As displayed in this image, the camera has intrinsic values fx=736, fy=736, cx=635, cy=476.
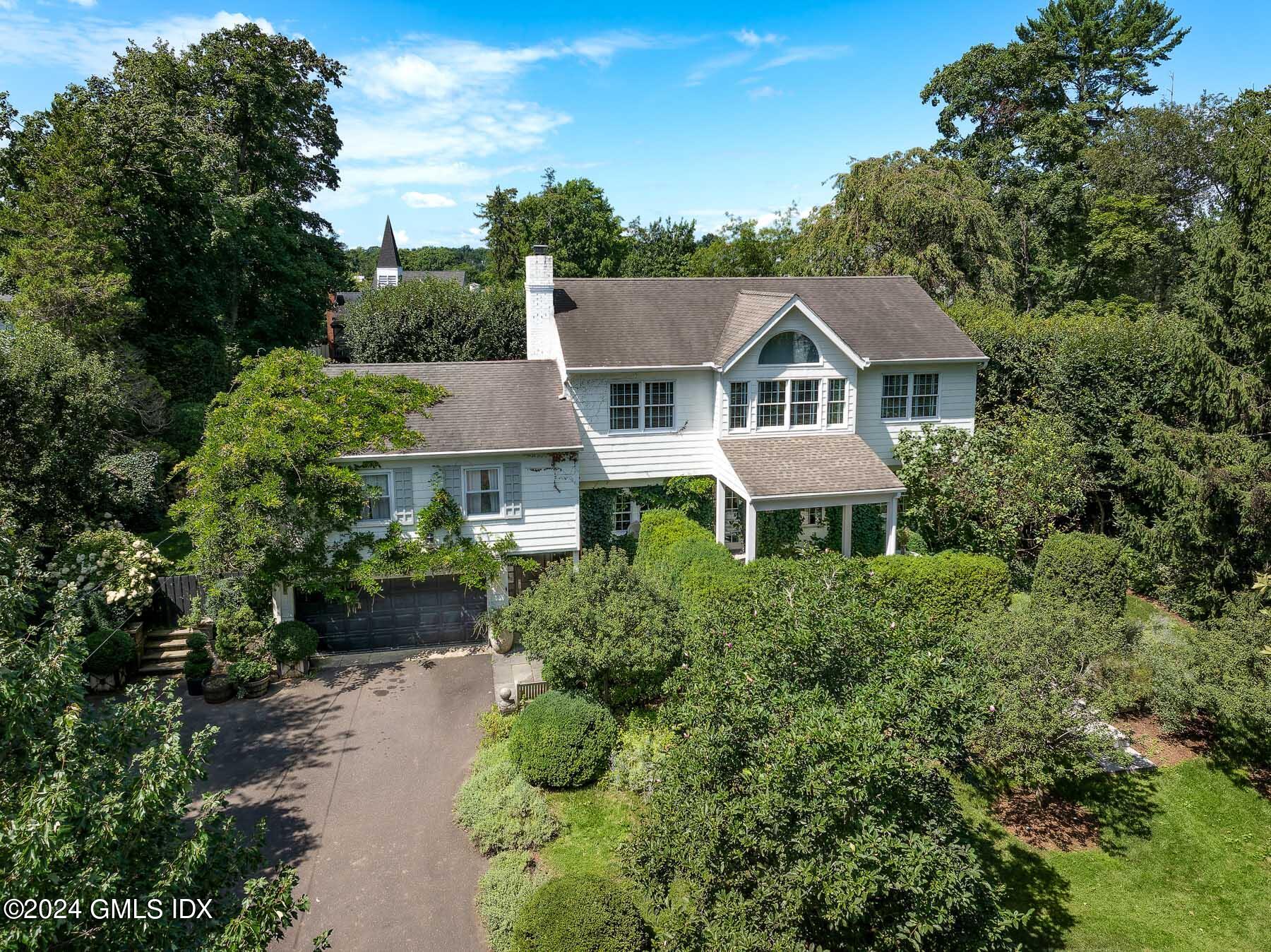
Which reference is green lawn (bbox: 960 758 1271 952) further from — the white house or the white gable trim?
the white gable trim

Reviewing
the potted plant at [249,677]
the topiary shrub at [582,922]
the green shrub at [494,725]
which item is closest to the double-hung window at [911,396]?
the green shrub at [494,725]

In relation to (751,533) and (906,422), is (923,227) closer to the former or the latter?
(906,422)

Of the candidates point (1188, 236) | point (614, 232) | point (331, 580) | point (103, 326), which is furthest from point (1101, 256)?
point (103, 326)

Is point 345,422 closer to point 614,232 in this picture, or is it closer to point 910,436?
point 910,436

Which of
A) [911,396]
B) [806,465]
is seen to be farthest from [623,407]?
[911,396]

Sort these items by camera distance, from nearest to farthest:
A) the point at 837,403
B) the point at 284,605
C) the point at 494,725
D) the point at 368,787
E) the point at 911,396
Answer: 1. the point at 368,787
2. the point at 494,725
3. the point at 284,605
4. the point at 837,403
5. the point at 911,396

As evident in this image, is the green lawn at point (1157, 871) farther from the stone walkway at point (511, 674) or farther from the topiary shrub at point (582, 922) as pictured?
the stone walkway at point (511, 674)

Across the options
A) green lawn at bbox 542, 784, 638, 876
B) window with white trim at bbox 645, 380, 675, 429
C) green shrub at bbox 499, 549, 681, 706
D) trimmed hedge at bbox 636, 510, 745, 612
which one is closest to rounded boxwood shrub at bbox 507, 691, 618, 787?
green lawn at bbox 542, 784, 638, 876
